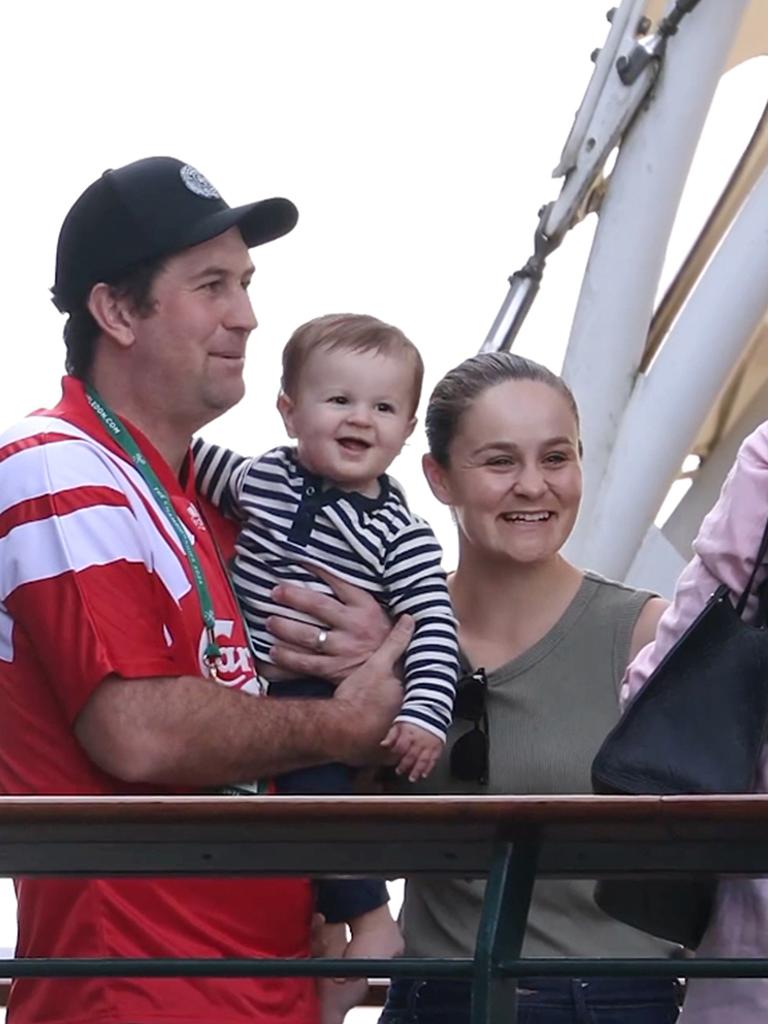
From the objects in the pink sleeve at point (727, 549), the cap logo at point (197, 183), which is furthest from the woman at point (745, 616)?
the cap logo at point (197, 183)

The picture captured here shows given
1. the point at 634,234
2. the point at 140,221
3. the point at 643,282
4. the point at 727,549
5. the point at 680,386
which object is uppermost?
the point at 634,234

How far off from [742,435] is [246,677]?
742cm

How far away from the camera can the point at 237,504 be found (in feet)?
12.9

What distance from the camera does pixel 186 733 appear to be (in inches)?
131

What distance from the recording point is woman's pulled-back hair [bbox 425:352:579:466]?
398cm

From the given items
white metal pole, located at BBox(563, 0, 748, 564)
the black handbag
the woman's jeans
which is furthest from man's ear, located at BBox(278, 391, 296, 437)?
white metal pole, located at BBox(563, 0, 748, 564)

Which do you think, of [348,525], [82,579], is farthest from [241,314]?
[82,579]

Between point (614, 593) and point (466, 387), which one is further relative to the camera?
point (466, 387)

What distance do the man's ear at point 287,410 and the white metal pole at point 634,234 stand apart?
466 cm

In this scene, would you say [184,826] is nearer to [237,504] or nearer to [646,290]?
[237,504]

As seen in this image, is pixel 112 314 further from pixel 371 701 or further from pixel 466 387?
pixel 371 701

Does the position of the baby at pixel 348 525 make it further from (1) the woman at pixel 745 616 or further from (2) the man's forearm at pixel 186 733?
(1) the woman at pixel 745 616

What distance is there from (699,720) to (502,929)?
46cm

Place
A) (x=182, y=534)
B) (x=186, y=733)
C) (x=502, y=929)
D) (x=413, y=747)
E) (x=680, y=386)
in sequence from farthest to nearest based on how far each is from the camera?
(x=680, y=386), (x=413, y=747), (x=182, y=534), (x=186, y=733), (x=502, y=929)
